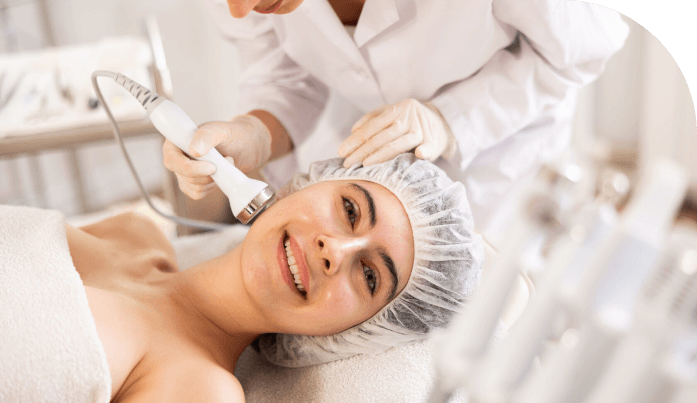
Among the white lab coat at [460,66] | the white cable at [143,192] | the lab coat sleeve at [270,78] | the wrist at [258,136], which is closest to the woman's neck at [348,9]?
the white lab coat at [460,66]

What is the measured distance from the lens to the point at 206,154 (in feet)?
3.21

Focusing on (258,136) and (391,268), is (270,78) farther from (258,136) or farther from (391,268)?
(391,268)

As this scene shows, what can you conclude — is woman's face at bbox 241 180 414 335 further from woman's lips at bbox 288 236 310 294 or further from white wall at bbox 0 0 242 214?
white wall at bbox 0 0 242 214

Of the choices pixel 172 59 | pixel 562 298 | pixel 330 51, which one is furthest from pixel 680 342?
pixel 172 59

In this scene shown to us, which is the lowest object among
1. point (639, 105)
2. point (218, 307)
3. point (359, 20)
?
point (639, 105)

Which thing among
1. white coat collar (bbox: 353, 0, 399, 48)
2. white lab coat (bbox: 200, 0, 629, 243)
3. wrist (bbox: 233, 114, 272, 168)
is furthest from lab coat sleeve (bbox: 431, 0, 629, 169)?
wrist (bbox: 233, 114, 272, 168)

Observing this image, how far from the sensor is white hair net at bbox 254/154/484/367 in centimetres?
108

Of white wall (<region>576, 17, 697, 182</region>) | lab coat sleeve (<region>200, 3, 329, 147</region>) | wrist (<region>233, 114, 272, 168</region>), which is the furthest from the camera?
white wall (<region>576, 17, 697, 182</region>)

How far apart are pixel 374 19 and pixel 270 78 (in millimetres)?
405

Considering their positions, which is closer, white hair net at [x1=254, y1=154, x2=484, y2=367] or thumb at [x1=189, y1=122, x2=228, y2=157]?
thumb at [x1=189, y1=122, x2=228, y2=157]

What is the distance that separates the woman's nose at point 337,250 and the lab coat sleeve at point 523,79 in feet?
1.32

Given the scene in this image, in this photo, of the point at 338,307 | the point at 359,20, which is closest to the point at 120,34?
the point at 359,20

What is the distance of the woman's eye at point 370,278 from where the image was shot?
107 centimetres

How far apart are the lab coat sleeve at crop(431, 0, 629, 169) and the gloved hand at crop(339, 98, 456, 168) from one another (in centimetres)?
10
